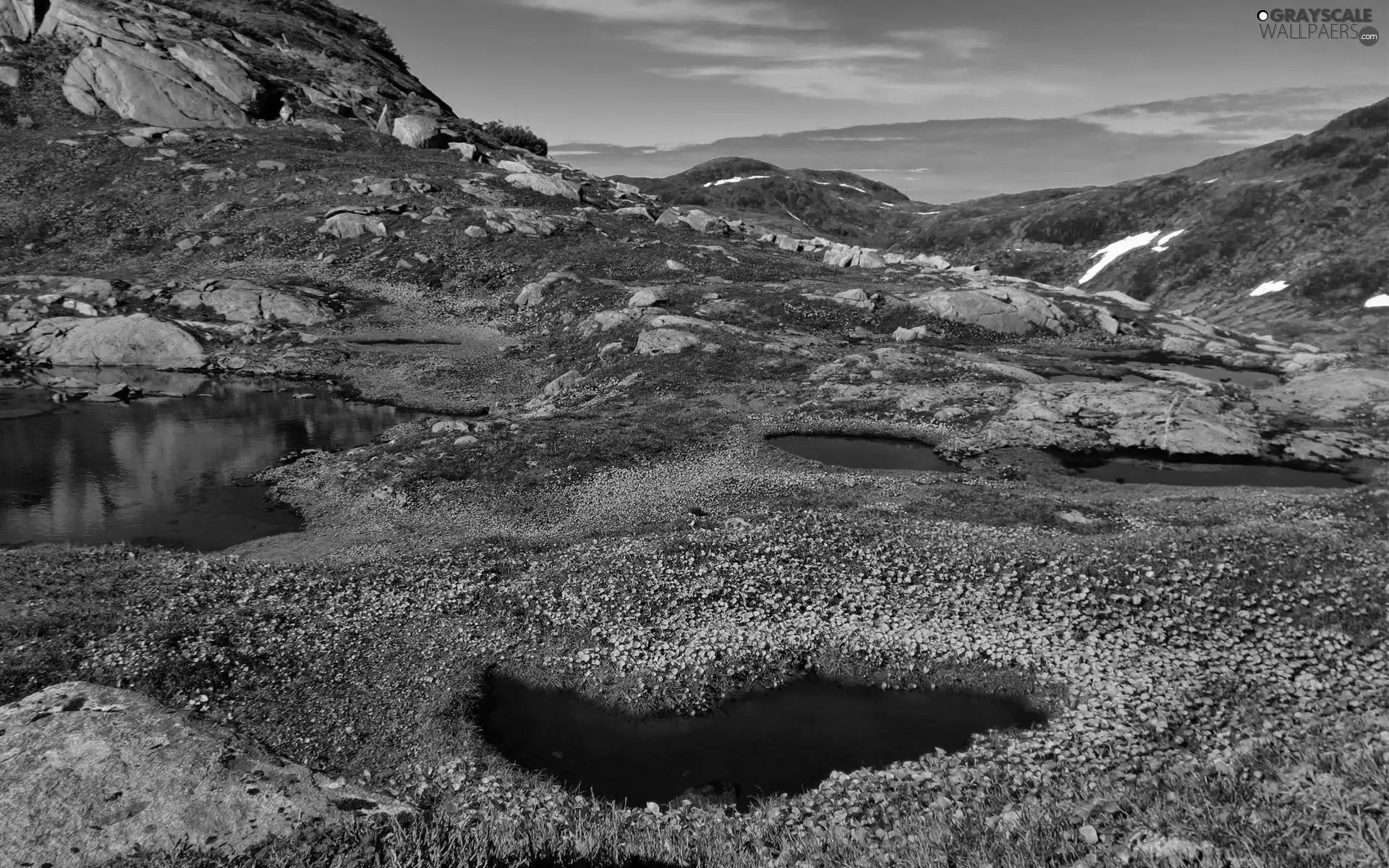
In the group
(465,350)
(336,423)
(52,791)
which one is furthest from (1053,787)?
(465,350)

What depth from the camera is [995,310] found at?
244 ft

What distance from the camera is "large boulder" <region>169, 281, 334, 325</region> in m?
70.2

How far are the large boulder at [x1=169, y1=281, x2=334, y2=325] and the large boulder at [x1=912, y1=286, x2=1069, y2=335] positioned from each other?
62686 mm

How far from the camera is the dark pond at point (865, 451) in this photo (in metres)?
42.2

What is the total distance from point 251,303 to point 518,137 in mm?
89867

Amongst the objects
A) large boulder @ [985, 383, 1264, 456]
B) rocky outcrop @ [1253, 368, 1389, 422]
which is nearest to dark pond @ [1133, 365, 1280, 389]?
rocky outcrop @ [1253, 368, 1389, 422]

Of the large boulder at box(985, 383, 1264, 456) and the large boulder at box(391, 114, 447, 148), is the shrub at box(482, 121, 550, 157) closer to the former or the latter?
the large boulder at box(391, 114, 447, 148)

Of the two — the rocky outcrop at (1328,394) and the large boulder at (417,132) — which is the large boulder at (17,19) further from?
the rocky outcrop at (1328,394)

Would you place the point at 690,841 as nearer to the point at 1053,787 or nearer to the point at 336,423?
the point at 1053,787

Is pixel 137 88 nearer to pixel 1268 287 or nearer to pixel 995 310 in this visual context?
pixel 995 310

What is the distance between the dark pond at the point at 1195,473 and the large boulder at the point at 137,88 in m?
121

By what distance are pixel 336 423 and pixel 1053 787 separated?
50.7 m

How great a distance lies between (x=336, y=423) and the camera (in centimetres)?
5250

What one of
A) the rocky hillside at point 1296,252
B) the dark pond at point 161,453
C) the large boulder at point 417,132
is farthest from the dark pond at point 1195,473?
the rocky hillside at point 1296,252
